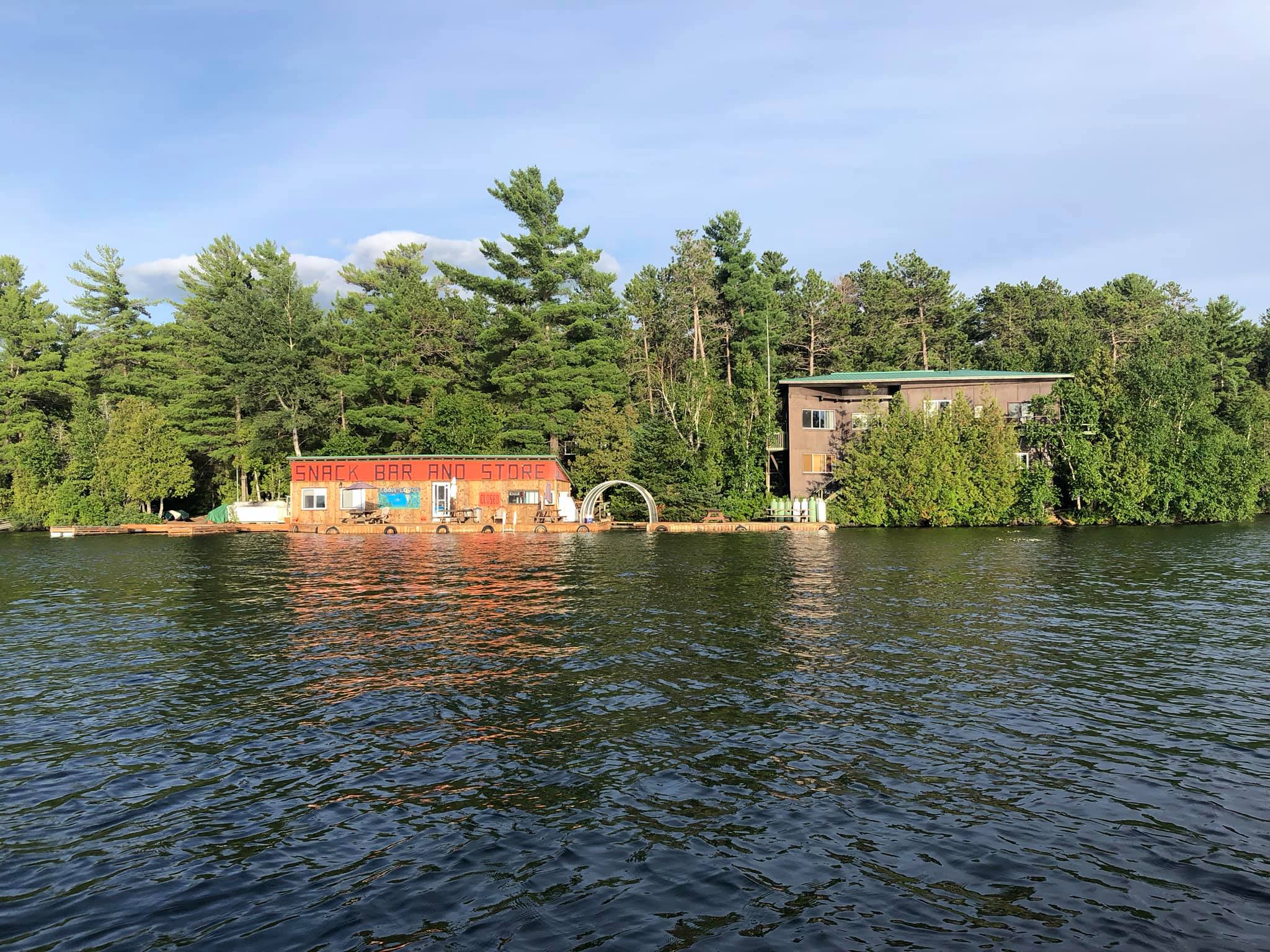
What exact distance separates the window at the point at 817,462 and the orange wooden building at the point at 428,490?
812 inches

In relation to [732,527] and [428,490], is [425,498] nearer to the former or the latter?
[428,490]

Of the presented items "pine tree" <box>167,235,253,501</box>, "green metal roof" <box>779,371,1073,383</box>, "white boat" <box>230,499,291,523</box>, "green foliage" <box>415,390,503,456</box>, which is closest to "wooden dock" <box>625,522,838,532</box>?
"green metal roof" <box>779,371,1073,383</box>

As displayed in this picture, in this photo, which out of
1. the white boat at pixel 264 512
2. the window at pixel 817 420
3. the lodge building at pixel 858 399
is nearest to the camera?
the lodge building at pixel 858 399

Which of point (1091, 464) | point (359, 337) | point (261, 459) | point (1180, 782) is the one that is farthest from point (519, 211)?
point (1180, 782)

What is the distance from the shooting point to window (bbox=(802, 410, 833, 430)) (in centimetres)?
→ 7281

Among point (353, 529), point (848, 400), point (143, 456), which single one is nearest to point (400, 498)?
point (353, 529)

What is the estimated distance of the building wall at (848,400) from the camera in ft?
233

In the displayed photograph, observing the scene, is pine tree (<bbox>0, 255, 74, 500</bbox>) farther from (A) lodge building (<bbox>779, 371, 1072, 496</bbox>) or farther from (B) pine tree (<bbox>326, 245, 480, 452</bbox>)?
(A) lodge building (<bbox>779, 371, 1072, 496</bbox>)

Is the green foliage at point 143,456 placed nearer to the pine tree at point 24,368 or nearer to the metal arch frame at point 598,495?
the pine tree at point 24,368

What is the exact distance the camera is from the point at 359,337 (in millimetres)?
80375

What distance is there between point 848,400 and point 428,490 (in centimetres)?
3704

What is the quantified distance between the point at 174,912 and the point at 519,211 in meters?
74.4

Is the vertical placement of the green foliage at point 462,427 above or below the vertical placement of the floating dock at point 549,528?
above

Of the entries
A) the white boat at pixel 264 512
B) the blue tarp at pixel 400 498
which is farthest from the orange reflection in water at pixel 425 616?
the white boat at pixel 264 512
